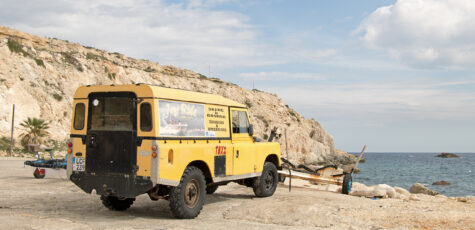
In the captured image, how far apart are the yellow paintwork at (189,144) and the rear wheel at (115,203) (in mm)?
1476


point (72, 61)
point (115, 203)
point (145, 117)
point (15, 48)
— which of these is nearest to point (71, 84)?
point (72, 61)

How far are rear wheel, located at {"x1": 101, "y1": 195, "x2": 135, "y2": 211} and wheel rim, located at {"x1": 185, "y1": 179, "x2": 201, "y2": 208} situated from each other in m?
1.70

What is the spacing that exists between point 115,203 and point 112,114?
2.35 m

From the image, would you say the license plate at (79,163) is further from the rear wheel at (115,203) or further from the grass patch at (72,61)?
the grass patch at (72,61)

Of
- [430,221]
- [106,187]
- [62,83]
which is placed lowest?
[430,221]

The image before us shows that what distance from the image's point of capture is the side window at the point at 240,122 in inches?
449

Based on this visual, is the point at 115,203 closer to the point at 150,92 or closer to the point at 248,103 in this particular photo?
the point at 150,92

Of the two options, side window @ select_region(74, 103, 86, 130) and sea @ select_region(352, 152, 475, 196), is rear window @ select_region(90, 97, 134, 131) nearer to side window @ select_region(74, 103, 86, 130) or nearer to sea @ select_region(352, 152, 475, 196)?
side window @ select_region(74, 103, 86, 130)

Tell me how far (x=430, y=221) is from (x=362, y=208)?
1.88m

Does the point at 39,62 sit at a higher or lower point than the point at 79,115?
higher

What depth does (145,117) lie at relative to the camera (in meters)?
8.69

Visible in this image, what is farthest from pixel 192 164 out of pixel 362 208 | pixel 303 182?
pixel 303 182

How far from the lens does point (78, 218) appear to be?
9062mm

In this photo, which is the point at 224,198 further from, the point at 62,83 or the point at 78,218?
the point at 62,83
